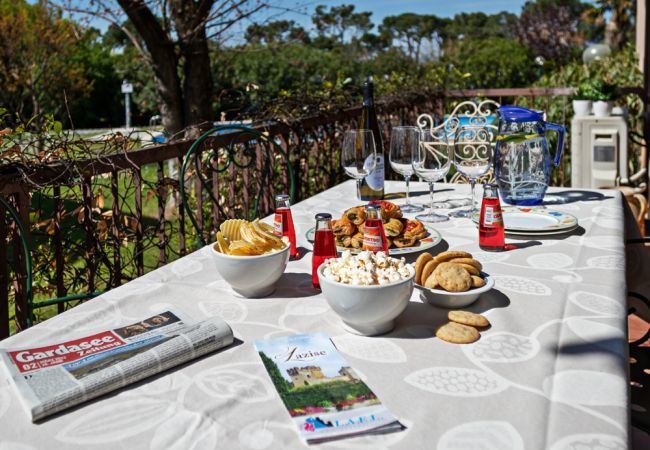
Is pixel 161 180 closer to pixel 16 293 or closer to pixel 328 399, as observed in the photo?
pixel 16 293

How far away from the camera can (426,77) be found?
6402 millimetres

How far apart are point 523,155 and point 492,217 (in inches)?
22.7

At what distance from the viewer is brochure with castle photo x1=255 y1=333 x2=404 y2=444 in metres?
0.74

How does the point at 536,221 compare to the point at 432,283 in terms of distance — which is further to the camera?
the point at 536,221

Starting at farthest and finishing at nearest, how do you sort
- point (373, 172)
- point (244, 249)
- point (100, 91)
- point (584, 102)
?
point (100, 91)
point (584, 102)
point (373, 172)
point (244, 249)

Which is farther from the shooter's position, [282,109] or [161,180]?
[282,109]

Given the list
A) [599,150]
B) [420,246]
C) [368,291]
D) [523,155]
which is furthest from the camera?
[599,150]

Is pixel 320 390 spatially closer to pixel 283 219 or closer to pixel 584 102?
pixel 283 219

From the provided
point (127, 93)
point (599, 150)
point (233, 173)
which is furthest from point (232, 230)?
point (127, 93)

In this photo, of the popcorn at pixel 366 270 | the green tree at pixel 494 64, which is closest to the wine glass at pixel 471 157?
the popcorn at pixel 366 270

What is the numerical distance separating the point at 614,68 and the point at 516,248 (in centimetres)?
615

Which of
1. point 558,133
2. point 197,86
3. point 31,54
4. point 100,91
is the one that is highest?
point 31,54

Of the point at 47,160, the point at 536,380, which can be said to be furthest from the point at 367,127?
the point at 536,380

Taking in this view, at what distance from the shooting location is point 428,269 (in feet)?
3.84
